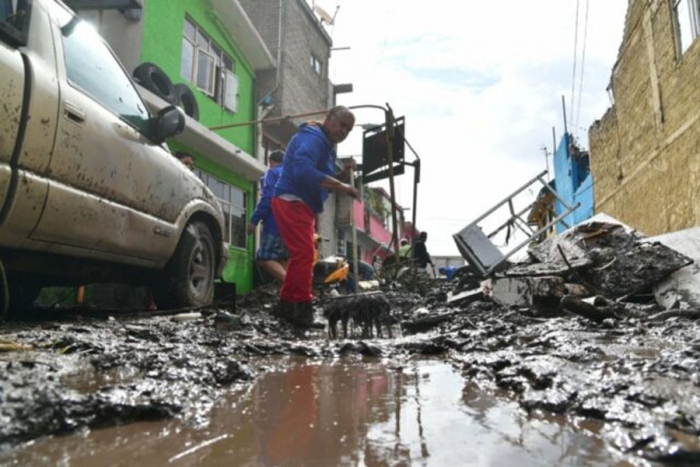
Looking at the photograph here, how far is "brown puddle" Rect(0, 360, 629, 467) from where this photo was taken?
38.9 inches

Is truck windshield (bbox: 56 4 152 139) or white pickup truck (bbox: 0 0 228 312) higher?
truck windshield (bbox: 56 4 152 139)

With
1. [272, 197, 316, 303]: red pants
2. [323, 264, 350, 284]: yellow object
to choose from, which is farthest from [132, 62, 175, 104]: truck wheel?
[272, 197, 316, 303]: red pants

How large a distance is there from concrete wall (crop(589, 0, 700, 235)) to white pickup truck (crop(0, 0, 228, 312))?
7362mm

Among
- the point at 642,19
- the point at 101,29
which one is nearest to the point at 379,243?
the point at 642,19

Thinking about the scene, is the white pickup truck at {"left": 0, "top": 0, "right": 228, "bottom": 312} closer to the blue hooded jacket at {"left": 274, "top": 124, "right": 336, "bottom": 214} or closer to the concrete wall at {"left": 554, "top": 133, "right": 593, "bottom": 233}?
the blue hooded jacket at {"left": 274, "top": 124, "right": 336, "bottom": 214}

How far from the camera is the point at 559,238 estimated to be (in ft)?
18.9

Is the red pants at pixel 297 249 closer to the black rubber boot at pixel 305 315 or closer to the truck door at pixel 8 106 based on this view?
the black rubber boot at pixel 305 315

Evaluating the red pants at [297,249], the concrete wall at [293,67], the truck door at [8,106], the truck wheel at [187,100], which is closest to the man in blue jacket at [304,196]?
the red pants at [297,249]

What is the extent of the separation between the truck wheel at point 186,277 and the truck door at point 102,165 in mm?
245

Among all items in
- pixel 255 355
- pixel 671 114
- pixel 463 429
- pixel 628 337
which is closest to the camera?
pixel 463 429

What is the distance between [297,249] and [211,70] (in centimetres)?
807

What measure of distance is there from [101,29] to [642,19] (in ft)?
31.8

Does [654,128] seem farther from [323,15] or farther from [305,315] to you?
[323,15]

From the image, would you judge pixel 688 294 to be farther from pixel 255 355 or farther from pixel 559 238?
pixel 255 355
